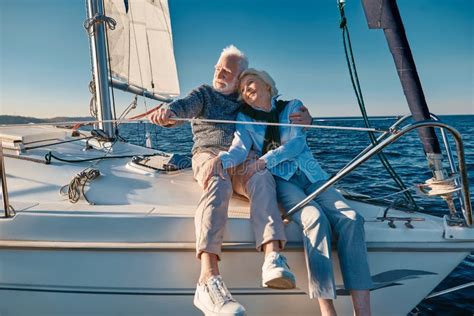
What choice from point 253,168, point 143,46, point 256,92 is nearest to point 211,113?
point 256,92

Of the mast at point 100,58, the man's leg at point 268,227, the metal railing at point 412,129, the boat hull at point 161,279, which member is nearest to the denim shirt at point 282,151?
the man's leg at point 268,227

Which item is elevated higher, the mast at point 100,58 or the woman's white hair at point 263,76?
the mast at point 100,58

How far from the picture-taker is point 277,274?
1.93m

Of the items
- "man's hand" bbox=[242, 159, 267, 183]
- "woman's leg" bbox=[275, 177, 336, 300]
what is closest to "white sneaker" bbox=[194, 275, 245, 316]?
"woman's leg" bbox=[275, 177, 336, 300]

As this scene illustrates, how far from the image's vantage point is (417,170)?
8859 millimetres

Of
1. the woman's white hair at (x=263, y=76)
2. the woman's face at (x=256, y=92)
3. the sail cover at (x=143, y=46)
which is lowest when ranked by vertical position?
the woman's face at (x=256, y=92)

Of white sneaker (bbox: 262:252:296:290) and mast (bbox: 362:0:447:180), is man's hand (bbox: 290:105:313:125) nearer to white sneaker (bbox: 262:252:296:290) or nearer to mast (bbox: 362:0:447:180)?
mast (bbox: 362:0:447:180)

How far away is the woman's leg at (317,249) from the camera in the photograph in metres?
2.09

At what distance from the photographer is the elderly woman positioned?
2119 millimetres

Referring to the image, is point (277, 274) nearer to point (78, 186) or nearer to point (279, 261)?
point (279, 261)

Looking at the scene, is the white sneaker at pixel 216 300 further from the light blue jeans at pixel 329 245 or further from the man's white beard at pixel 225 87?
the man's white beard at pixel 225 87

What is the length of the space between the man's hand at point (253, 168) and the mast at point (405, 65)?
3.15 feet

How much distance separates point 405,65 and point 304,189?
968 mm

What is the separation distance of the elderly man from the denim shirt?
0.08 metres
